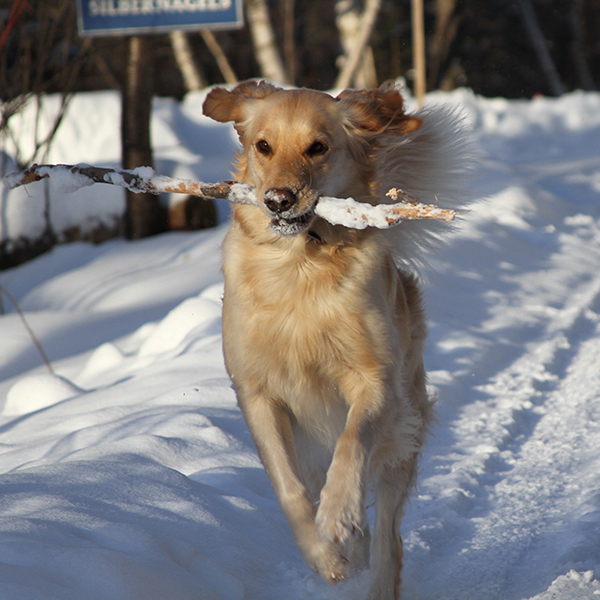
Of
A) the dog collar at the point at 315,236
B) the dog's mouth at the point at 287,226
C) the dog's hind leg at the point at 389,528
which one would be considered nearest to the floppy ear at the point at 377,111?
the dog collar at the point at 315,236

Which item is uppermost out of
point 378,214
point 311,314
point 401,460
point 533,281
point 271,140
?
point 271,140

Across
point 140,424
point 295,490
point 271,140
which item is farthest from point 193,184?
point 140,424

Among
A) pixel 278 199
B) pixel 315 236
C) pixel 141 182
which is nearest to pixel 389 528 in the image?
pixel 315 236

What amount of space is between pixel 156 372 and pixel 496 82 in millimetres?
23733

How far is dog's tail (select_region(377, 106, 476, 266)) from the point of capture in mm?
2869

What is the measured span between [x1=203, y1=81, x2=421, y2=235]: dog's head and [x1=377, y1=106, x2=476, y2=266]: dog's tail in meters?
0.11

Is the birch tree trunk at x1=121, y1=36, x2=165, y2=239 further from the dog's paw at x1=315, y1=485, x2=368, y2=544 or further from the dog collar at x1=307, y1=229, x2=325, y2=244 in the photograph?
the dog's paw at x1=315, y1=485, x2=368, y2=544

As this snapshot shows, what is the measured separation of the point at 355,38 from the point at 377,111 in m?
12.9

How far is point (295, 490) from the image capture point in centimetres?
229

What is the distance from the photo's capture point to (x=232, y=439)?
327 cm

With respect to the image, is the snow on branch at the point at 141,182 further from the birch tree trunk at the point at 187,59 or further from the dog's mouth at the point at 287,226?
the birch tree trunk at the point at 187,59

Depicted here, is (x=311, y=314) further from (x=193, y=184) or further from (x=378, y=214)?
(x=193, y=184)

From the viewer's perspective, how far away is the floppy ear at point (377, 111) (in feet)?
9.00

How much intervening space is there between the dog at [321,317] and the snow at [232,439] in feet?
0.97
